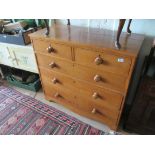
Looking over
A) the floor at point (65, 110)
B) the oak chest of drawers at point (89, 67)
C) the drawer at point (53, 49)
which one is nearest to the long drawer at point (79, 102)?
the oak chest of drawers at point (89, 67)

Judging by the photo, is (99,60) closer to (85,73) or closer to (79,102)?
(85,73)

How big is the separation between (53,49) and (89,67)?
365 millimetres

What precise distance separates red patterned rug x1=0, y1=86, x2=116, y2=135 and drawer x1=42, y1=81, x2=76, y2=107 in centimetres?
15

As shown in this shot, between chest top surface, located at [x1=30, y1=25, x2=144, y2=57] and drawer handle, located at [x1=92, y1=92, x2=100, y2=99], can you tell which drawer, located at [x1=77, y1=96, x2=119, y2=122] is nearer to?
drawer handle, located at [x1=92, y1=92, x2=100, y2=99]

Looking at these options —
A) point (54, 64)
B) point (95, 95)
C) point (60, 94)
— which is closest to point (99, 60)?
point (95, 95)

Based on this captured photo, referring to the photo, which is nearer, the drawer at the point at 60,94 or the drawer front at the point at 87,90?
the drawer front at the point at 87,90

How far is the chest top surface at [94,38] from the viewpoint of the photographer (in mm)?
985

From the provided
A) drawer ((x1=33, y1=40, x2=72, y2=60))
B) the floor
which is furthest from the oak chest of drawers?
the floor

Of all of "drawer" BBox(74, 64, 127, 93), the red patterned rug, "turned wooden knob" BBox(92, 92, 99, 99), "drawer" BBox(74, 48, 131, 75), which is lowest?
the red patterned rug

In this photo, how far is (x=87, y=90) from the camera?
4.37 feet

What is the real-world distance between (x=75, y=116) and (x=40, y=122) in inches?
16.1

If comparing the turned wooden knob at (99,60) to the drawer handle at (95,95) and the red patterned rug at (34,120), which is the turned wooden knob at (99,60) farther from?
the red patterned rug at (34,120)

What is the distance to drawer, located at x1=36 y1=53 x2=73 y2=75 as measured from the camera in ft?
4.23
